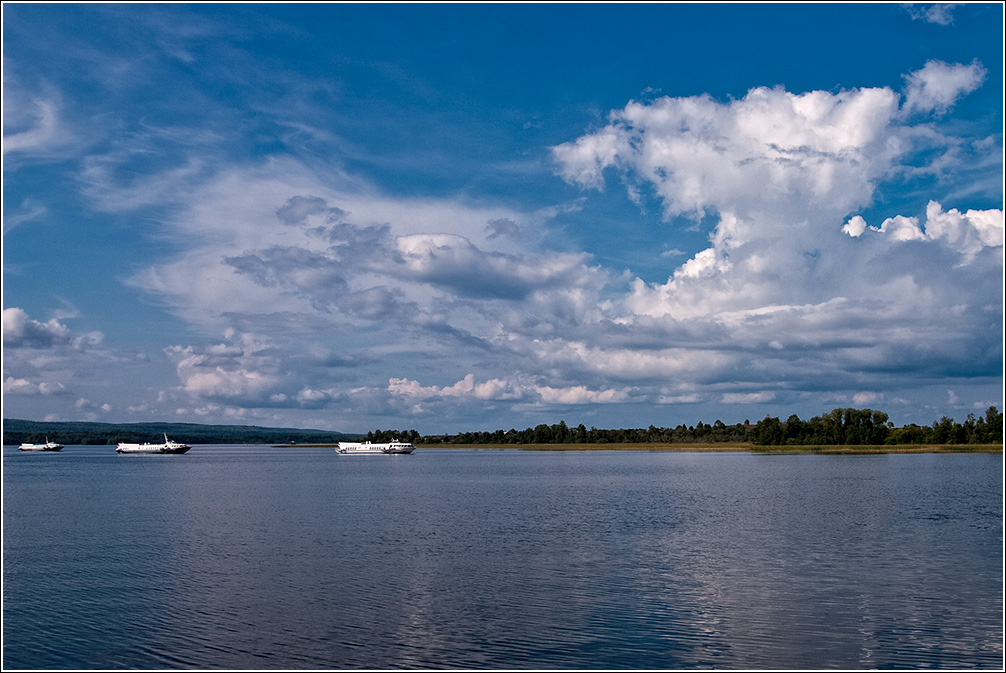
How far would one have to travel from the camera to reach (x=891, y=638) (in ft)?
94.7

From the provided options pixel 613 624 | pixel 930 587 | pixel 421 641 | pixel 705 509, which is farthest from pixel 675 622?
pixel 705 509

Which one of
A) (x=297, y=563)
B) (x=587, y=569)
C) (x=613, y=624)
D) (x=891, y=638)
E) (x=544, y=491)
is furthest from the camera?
(x=544, y=491)

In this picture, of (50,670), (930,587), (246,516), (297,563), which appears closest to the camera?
(50,670)

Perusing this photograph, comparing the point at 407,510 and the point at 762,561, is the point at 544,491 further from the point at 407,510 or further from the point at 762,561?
the point at 762,561

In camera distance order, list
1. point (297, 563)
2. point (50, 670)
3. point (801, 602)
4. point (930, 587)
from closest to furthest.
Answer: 1. point (50, 670)
2. point (801, 602)
3. point (930, 587)
4. point (297, 563)

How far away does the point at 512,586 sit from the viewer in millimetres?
38250

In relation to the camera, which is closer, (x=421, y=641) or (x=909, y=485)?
(x=421, y=641)

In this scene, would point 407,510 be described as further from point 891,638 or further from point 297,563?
point 891,638

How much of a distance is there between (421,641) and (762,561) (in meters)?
23.1

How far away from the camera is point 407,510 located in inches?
2995

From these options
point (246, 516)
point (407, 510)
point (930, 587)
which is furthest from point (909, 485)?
point (246, 516)

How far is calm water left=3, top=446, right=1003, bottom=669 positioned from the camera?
27984 mm

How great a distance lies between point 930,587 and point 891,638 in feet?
32.0

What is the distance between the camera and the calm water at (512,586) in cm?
2798
